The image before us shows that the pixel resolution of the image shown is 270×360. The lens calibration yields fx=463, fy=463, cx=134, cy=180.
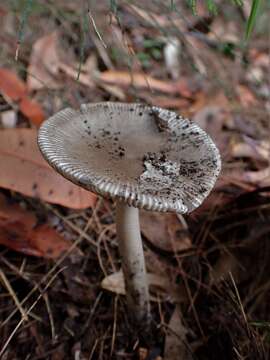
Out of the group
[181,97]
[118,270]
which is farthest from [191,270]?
[181,97]

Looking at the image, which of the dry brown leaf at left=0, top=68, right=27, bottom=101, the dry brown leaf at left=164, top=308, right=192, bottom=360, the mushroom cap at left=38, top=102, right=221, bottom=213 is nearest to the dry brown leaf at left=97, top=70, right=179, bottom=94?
the dry brown leaf at left=0, top=68, right=27, bottom=101

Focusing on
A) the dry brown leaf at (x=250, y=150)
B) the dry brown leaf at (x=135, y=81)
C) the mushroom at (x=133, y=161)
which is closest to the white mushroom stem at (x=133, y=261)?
the mushroom at (x=133, y=161)

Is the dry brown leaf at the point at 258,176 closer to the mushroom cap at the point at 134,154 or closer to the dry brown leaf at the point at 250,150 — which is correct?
the dry brown leaf at the point at 250,150

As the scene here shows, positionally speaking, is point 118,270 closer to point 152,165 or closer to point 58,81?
point 152,165

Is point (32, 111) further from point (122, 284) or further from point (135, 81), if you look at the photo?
point (122, 284)

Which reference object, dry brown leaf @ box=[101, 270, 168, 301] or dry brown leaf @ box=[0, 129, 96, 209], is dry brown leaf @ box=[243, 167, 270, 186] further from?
dry brown leaf @ box=[0, 129, 96, 209]

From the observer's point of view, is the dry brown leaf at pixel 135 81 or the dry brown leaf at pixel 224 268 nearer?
the dry brown leaf at pixel 224 268
